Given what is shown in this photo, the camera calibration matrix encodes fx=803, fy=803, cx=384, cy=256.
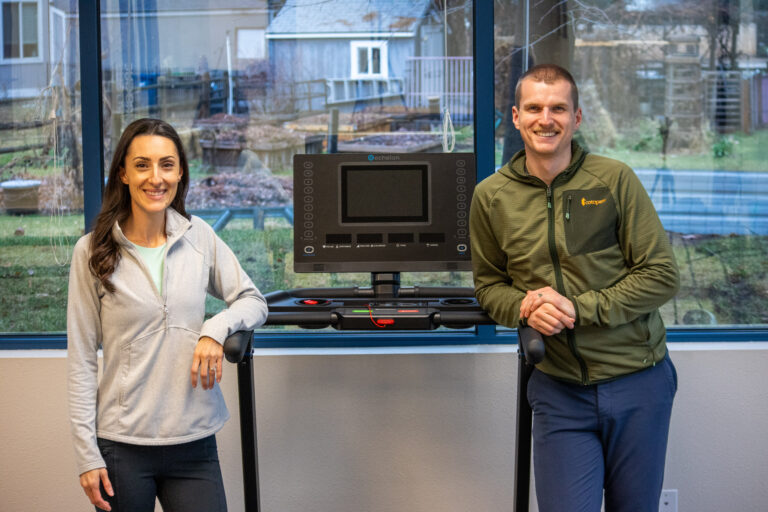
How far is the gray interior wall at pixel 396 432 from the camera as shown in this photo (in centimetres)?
309

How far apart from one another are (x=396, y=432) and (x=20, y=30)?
2255mm

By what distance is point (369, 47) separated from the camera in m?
3.33

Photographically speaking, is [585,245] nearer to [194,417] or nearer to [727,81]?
[194,417]

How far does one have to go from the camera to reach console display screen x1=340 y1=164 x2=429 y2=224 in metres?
2.69

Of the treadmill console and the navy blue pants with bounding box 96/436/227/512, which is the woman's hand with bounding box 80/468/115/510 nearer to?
the navy blue pants with bounding box 96/436/227/512

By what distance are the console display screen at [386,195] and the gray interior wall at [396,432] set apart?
0.64 meters

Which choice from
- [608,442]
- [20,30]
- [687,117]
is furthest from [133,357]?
[687,117]

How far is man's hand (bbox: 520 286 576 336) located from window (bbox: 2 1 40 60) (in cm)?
237

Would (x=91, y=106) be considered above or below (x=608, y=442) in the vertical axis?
above

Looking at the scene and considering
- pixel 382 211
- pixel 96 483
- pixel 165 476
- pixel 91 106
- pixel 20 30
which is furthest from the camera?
pixel 20 30

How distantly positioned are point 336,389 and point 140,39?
5.47 feet

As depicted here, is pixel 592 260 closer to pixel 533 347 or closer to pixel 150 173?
pixel 533 347

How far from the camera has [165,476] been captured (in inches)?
79.9

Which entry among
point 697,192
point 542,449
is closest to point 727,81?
point 697,192
